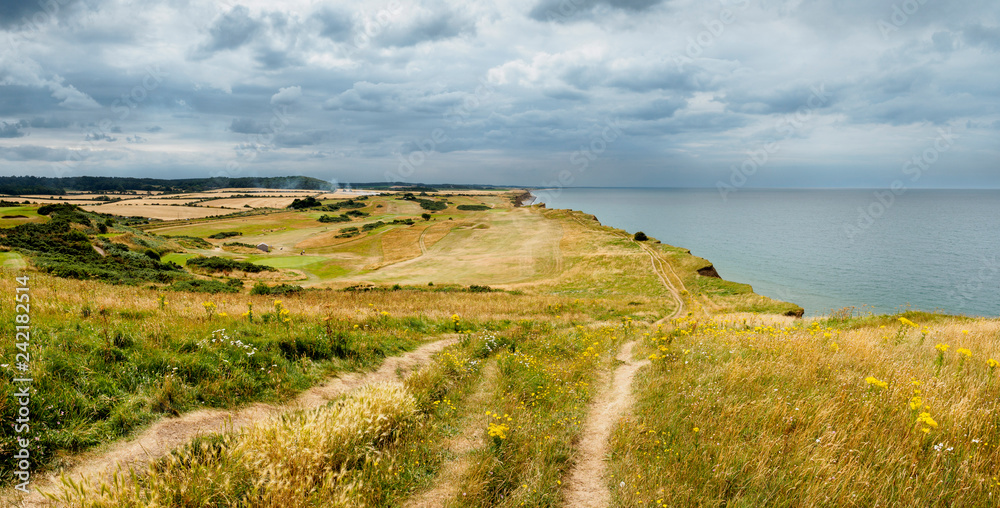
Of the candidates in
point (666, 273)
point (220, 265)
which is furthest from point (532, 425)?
point (220, 265)

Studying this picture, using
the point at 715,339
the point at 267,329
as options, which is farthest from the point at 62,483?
the point at 715,339

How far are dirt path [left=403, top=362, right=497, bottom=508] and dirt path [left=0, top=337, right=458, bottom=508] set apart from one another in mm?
2434

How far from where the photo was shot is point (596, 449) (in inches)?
235

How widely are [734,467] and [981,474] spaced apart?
7.92 feet

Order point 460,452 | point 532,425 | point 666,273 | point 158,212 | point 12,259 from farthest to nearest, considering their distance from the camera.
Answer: point 158,212
point 666,273
point 12,259
point 532,425
point 460,452

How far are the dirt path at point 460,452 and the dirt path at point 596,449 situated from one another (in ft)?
4.42

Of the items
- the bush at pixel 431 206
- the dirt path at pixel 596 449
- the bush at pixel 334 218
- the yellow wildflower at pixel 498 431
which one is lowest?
the dirt path at pixel 596 449

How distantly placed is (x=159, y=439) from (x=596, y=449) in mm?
5770

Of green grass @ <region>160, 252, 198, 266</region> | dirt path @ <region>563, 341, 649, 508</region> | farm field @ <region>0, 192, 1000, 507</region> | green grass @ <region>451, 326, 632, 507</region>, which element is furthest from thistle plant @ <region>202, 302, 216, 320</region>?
green grass @ <region>160, 252, 198, 266</region>

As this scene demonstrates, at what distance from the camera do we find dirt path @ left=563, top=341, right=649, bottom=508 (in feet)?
16.0

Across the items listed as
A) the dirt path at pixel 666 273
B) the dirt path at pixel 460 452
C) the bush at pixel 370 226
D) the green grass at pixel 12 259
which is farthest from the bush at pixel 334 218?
the dirt path at pixel 460 452

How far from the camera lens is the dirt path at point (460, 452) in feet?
15.6

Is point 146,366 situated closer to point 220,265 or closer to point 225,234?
point 220,265

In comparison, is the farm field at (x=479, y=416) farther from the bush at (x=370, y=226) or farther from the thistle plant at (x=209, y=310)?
the bush at (x=370, y=226)
